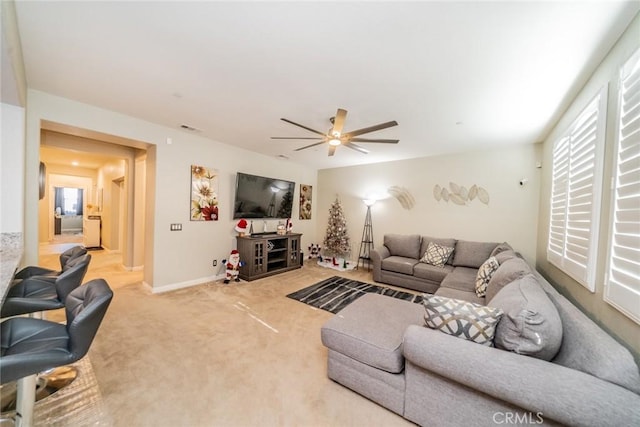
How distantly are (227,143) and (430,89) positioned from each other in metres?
3.54

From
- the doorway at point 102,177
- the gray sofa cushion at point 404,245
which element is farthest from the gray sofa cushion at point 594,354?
the doorway at point 102,177

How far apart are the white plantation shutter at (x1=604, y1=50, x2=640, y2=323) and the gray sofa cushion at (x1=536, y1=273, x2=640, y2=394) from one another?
231 millimetres

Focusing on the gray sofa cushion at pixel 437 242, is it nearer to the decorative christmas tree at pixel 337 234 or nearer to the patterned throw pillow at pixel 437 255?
the patterned throw pillow at pixel 437 255

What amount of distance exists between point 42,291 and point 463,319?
11.2ft

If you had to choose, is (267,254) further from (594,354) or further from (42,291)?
(594,354)

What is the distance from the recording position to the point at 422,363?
56.0 inches

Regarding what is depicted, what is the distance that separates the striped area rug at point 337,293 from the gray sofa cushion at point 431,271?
0.37 metres

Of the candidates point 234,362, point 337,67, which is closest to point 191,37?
point 337,67

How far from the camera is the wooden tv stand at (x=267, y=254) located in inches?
180

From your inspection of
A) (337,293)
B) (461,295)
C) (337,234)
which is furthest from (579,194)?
(337,234)

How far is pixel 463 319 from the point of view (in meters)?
1.48

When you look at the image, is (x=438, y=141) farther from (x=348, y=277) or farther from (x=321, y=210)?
(x=321, y=210)

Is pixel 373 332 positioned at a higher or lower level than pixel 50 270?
lower

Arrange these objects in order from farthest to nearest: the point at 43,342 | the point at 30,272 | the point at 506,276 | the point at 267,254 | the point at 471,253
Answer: the point at 267,254, the point at 471,253, the point at 30,272, the point at 506,276, the point at 43,342
